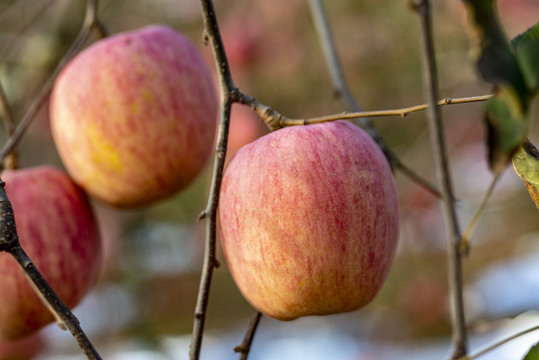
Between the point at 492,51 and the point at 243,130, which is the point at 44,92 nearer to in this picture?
the point at 492,51

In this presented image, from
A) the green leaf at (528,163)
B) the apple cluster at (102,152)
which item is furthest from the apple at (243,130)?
the green leaf at (528,163)

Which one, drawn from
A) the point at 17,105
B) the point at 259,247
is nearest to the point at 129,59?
the point at 259,247

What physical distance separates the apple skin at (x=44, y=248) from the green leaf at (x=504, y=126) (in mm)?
504

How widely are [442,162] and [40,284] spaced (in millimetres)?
280

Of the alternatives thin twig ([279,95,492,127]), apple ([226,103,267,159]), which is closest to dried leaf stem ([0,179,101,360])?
thin twig ([279,95,492,127])

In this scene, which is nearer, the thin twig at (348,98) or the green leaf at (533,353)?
the green leaf at (533,353)

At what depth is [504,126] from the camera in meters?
0.31

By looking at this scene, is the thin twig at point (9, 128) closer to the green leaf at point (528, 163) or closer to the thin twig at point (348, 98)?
the thin twig at point (348, 98)

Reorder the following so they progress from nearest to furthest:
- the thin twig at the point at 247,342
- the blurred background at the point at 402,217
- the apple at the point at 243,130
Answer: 1. the thin twig at the point at 247,342
2. the apple at the point at 243,130
3. the blurred background at the point at 402,217

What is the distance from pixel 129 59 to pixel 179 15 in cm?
138

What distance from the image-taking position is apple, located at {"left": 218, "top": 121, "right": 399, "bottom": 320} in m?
0.48

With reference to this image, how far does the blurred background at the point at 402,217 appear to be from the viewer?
1724 millimetres

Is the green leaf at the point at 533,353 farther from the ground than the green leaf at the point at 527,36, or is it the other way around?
the green leaf at the point at 527,36

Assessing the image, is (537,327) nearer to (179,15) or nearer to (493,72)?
(493,72)
